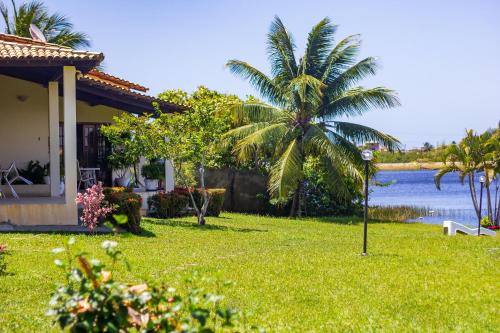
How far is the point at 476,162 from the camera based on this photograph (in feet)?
103

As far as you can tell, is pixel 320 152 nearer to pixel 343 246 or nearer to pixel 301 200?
pixel 301 200

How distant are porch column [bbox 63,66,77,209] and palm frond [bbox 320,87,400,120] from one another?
13580 mm

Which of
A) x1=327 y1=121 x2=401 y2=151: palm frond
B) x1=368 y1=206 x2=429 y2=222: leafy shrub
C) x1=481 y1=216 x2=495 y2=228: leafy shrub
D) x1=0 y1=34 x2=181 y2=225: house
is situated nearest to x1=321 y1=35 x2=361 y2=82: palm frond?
x1=327 y1=121 x2=401 y2=151: palm frond

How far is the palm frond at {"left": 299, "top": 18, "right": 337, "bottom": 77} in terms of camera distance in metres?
26.7

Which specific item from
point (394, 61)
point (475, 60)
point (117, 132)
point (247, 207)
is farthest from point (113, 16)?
point (475, 60)

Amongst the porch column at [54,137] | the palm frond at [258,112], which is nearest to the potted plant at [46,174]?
the porch column at [54,137]

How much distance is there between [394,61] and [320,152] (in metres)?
5.26

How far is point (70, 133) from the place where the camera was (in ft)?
47.9

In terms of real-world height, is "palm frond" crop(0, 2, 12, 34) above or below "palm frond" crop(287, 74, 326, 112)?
above

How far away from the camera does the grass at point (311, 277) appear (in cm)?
707

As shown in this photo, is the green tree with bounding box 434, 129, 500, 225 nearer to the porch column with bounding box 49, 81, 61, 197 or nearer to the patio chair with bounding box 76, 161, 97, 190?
the patio chair with bounding box 76, 161, 97, 190

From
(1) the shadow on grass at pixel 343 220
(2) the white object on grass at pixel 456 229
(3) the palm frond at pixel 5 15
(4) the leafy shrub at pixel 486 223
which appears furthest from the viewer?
(3) the palm frond at pixel 5 15

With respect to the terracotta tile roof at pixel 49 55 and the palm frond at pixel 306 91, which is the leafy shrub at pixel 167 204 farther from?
the palm frond at pixel 306 91

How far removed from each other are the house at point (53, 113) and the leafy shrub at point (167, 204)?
73 centimetres
